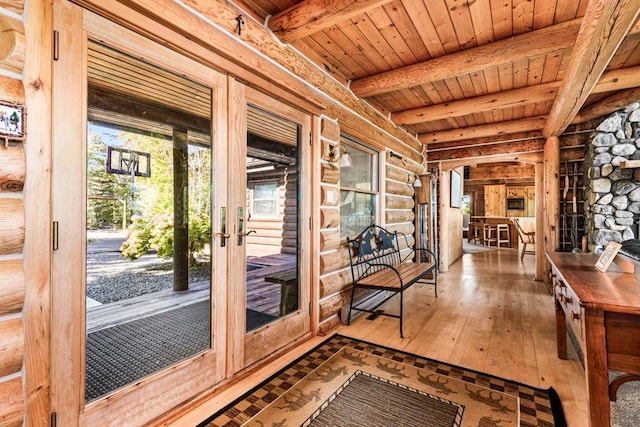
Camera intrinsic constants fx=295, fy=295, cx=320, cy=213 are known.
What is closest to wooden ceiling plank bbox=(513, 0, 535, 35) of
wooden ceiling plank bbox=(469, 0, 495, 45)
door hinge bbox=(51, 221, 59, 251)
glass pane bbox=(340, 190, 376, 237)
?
wooden ceiling plank bbox=(469, 0, 495, 45)

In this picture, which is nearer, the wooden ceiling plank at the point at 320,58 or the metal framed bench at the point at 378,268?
the wooden ceiling plank at the point at 320,58

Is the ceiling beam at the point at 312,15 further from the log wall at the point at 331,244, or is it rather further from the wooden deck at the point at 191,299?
the wooden deck at the point at 191,299

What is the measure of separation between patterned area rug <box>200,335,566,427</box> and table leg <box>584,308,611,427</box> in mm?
432

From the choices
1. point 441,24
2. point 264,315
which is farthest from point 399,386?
point 441,24

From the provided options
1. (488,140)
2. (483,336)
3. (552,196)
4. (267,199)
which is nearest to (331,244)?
(267,199)

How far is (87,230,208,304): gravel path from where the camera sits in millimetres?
1431

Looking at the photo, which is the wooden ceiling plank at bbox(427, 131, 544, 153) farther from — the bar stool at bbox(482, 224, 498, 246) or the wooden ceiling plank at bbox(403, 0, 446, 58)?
the bar stool at bbox(482, 224, 498, 246)

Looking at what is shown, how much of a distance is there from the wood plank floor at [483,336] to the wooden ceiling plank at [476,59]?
249cm

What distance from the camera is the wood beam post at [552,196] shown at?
457 cm

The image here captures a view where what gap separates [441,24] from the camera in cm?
237

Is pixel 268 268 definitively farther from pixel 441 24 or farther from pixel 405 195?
pixel 405 195

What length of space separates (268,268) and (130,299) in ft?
3.67

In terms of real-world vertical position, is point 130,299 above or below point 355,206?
below

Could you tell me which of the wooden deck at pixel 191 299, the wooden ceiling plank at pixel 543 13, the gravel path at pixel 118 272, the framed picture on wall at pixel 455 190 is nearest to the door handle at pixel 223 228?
the gravel path at pixel 118 272
